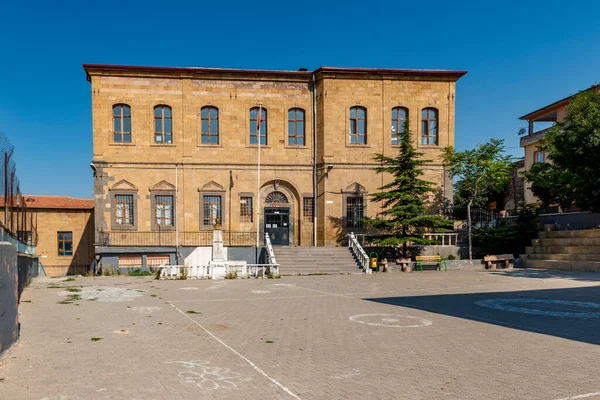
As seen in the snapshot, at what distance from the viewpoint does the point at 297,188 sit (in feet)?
93.7

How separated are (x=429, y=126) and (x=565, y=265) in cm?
1214

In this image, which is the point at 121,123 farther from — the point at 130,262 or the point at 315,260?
the point at 315,260

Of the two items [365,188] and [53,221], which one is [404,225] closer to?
[365,188]

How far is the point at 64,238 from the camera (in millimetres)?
32312

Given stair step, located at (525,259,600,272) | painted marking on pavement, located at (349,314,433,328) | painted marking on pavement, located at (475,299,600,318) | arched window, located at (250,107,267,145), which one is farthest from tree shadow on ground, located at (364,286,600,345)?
arched window, located at (250,107,267,145)

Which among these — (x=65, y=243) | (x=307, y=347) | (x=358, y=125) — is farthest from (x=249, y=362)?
(x=65, y=243)

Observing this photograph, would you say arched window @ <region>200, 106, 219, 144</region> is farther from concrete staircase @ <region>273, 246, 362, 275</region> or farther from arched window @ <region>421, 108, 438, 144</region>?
arched window @ <region>421, 108, 438, 144</region>

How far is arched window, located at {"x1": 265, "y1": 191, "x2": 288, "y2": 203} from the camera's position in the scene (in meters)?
28.7

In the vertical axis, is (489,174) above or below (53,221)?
above

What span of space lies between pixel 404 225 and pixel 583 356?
59.2ft

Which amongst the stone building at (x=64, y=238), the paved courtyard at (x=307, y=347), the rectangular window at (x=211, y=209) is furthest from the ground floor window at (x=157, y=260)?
the paved courtyard at (x=307, y=347)

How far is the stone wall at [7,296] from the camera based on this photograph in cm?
633

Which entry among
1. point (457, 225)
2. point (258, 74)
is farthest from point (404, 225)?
point (258, 74)

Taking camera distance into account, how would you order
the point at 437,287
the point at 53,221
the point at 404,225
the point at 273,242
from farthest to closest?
the point at 53,221 < the point at 273,242 < the point at 404,225 < the point at 437,287
